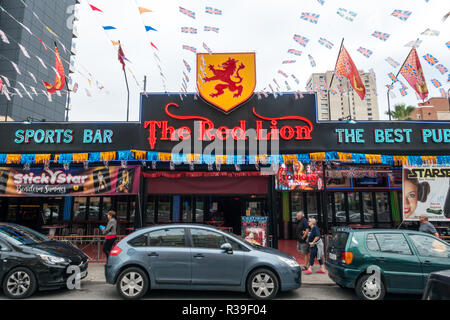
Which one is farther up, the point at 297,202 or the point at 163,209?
the point at 297,202

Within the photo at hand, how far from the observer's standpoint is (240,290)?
20.0 feet

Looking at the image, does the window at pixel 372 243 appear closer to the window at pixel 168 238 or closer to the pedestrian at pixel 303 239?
the pedestrian at pixel 303 239

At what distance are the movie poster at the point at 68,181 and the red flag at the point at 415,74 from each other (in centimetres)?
1052

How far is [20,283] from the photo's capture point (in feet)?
19.9

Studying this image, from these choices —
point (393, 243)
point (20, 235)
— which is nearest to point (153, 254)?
point (20, 235)

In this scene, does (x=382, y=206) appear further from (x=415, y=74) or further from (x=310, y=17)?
(x=310, y=17)

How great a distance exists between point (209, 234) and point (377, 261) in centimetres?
353

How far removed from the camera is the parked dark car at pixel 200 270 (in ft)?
19.9

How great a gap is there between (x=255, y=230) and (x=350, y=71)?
704 cm

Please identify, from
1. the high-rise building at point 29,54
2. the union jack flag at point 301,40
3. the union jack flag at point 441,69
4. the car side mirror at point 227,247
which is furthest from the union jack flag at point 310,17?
the high-rise building at point 29,54

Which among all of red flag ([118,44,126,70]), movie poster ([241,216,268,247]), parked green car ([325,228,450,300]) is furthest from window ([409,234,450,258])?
red flag ([118,44,126,70])

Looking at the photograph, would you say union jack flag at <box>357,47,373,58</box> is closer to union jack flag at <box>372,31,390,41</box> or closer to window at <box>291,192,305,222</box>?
union jack flag at <box>372,31,390,41</box>

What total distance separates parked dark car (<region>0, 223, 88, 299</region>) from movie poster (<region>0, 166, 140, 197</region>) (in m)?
3.66

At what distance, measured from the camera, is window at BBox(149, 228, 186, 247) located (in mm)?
6318
